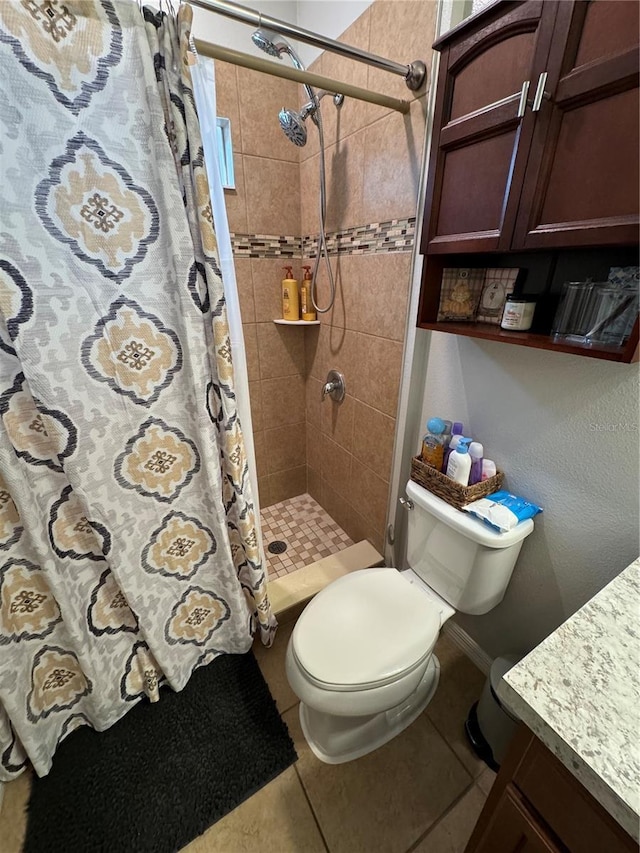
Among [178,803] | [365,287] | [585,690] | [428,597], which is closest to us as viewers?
[585,690]

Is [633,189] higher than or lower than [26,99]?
lower

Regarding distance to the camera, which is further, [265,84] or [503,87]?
[265,84]

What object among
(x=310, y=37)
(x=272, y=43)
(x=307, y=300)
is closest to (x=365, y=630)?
(x=307, y=300)

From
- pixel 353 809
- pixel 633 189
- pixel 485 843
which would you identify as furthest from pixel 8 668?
pixel 633 189

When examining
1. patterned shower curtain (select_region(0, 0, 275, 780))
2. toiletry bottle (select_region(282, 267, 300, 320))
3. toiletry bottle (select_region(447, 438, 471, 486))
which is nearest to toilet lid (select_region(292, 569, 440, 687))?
patterned shower curtain (select_region(0, 0, 275, 780))

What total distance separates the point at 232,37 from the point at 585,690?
7.35 ft

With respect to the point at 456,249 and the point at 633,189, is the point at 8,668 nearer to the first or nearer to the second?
the point at 456,249

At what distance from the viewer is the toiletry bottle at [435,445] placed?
107cm

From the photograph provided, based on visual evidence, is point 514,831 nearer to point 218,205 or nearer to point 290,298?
point 218,205

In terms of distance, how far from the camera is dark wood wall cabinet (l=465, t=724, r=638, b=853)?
439mm

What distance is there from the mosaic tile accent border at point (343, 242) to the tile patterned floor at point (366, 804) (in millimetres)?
1639

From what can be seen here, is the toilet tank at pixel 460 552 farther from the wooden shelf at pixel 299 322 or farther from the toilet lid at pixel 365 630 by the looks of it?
the wooden shelf at pixel 299 322

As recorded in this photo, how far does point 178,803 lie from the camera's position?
99 centimetres

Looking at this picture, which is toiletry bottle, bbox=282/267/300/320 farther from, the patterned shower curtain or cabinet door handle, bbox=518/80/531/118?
cabinet door handle, bbox=518/80/531/118
